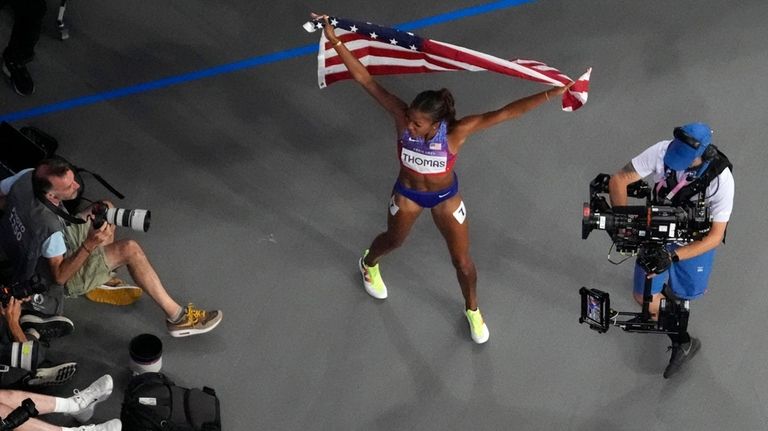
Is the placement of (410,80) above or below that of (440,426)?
above

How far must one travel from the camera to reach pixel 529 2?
341 inches

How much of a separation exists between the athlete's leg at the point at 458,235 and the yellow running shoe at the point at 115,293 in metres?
2.13

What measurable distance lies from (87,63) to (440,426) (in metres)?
4.25

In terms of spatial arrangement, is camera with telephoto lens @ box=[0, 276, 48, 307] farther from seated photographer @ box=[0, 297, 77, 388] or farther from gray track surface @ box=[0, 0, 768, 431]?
gray track surface @ box=[0, 0, 768, 431]

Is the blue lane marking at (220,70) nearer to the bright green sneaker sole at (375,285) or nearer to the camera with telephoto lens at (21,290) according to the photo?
the bright green sneaker sole at (375,285)

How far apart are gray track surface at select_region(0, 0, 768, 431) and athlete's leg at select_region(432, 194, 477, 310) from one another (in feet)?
1.43

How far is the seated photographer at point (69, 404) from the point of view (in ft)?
19.3

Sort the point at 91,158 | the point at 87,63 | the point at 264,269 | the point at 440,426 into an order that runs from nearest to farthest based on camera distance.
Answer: the point at 440,426, the point at 264,269, the point at 91,158, the point at 87,63

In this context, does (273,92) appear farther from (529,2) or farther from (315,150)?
(529,2)

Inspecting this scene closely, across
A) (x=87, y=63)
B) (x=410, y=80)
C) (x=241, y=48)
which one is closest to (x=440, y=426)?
(x=410, y=80)

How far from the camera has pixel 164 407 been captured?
606cm

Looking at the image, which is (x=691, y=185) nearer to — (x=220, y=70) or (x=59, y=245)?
(x=59, y=245)

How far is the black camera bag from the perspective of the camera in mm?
5992

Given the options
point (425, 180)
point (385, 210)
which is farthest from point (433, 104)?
point (385, 210)
